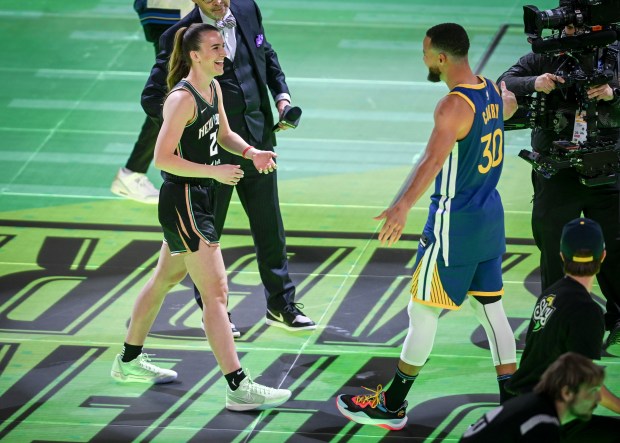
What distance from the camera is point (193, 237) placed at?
6820 mm

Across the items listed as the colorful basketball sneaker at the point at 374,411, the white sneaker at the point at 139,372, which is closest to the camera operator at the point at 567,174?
the colorful basketball sneaker at the point at 374,411

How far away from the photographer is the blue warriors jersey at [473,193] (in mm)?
6305

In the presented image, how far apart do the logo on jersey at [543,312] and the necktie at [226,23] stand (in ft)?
9.16

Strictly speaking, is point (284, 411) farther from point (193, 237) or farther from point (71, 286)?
point (71, 286)

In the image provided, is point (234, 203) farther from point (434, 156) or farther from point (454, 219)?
point (434, 156)

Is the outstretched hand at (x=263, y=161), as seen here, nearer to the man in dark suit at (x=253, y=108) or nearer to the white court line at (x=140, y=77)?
the man in dark suit at (x=253, y=108)

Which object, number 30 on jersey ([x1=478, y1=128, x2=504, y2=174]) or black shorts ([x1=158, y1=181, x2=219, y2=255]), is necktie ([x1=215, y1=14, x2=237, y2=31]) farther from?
number 30 on jersey ([x1=478, y1=128, x2=504, y2=174])

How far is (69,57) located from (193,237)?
23.6 feet

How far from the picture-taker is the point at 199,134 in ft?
22.5

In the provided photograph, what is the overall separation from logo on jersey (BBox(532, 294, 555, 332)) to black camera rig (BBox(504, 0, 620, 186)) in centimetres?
161

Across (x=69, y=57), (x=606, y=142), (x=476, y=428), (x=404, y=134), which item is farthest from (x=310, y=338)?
(x=69, y=57)

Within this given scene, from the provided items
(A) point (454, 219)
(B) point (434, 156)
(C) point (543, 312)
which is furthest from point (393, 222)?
(C) point (543, 312)

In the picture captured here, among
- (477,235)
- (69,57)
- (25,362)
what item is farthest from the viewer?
(69,57)

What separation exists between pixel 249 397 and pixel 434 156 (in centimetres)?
171
